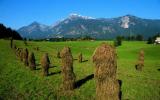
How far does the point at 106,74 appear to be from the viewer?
22.3m

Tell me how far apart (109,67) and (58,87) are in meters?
15.9

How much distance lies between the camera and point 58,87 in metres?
37.2

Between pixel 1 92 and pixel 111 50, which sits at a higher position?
pixel 111 50

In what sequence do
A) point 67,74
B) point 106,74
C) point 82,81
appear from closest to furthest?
1. point 106,74
2. point 67,74
3. point 82,81

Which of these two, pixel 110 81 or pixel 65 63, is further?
pixel 65 63

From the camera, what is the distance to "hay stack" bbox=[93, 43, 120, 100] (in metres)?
22.3

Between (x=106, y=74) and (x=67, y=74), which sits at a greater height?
(x=106, y=74)

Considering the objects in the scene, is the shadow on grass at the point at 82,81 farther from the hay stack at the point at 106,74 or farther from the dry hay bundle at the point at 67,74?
the hay stack at the point at 106,74

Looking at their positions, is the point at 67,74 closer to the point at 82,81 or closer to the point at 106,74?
the point at 82,81

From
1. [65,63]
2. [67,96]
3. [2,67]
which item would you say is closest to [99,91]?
[67,96]

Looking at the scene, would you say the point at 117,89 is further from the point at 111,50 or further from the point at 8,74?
the point at 8,74

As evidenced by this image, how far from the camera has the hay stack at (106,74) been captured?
22328 mm

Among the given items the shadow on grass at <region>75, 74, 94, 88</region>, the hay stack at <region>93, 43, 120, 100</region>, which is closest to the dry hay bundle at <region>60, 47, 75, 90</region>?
the shadow on grass at <region>75, 74, 94, 88</region>

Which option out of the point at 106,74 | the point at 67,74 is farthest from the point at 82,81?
the point at 106,74
